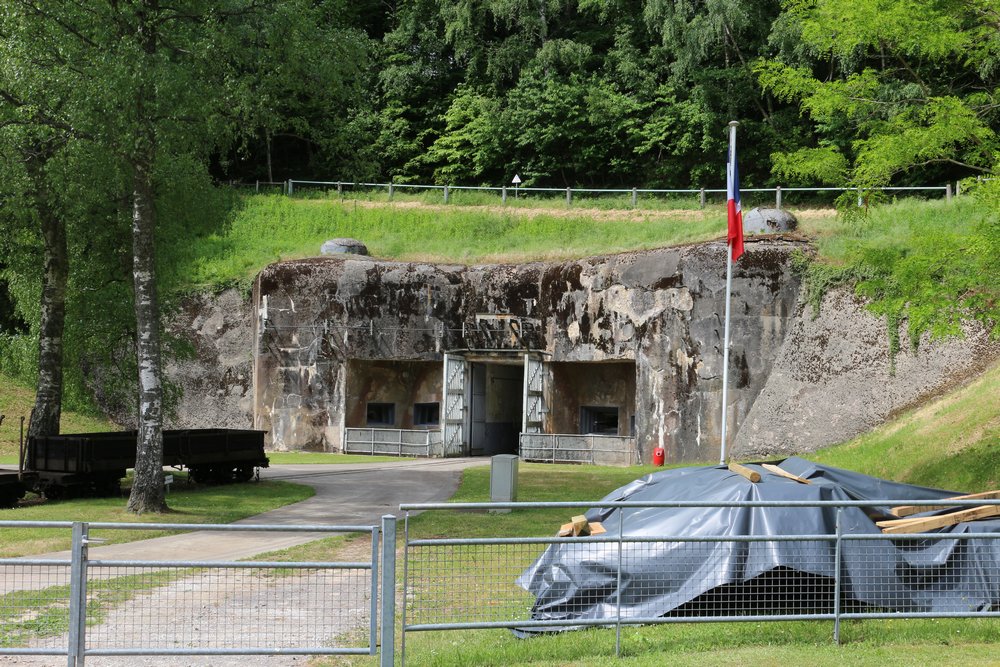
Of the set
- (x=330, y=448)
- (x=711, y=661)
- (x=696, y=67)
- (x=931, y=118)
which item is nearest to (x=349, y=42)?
(x=931, y=118)

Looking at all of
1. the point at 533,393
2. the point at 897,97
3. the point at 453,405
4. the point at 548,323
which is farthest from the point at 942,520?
the point at 453,405

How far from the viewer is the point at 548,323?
110 feet

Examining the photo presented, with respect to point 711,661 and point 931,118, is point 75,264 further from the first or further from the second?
point 711,661

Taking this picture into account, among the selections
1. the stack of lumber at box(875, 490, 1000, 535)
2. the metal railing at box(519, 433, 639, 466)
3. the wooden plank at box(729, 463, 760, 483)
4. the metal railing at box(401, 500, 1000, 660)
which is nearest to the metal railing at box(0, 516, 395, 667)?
the metal railing at box(401, 500, 1000, 660)

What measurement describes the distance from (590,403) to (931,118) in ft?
60.2

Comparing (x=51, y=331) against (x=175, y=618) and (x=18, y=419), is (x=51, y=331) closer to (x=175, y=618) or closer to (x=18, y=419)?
(x=18, y=419)

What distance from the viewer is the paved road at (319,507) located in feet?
48.8

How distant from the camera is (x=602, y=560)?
9359mm

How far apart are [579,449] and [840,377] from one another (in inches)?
314

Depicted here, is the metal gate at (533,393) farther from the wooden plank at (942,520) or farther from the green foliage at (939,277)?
the wooden plank at (942,520)

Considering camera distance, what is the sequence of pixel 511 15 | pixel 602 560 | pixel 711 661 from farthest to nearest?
pixel 511 15 < pixel 602 560 < pixel 711 661

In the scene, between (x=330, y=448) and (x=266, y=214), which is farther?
(x=266, y=214)

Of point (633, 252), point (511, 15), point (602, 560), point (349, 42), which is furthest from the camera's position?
point (511, 15)

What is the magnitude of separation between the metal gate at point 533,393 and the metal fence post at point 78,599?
82.7ft
